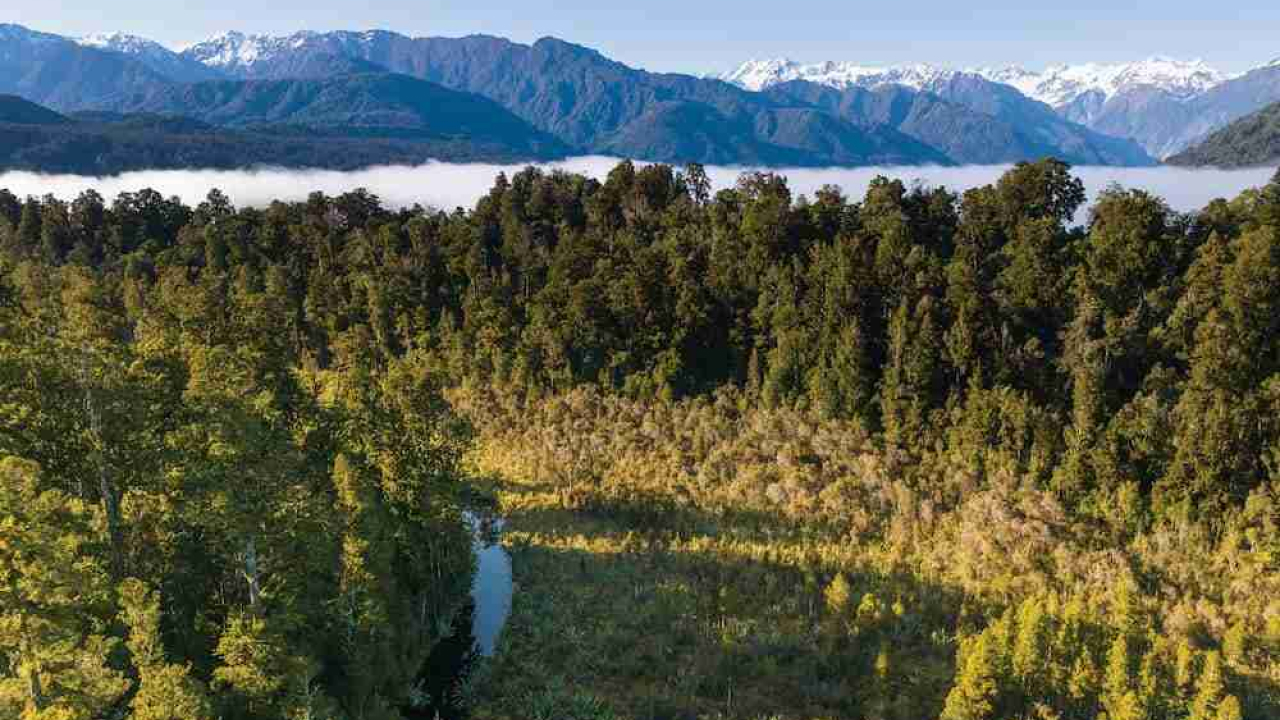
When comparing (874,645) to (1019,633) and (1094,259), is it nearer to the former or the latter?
(1019,633)

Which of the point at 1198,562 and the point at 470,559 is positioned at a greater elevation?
the point at 1198,562

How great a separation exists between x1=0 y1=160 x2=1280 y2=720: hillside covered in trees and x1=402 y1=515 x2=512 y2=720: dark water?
3.85 feet

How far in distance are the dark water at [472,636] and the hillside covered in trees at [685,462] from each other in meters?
1.17

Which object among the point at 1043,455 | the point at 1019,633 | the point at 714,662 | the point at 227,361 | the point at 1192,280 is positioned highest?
the point at 1192,280

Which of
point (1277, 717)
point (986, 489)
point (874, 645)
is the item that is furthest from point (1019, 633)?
point (986, 489)

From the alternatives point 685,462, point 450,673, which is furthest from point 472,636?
point 685,462

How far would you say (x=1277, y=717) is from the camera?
100ft

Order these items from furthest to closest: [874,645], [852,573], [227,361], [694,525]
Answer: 1. [694,525]
2. [852,573]
3. [874,645]
4. [227,361]

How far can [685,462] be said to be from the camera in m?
54.6

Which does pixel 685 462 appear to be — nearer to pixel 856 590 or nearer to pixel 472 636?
pixel 856 590

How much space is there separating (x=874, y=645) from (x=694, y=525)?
14.6 metres

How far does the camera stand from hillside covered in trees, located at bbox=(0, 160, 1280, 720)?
24.3 meters

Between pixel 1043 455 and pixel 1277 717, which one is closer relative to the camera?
pixel 1277 717

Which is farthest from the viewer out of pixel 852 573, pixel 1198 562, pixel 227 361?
pixel 852 573
